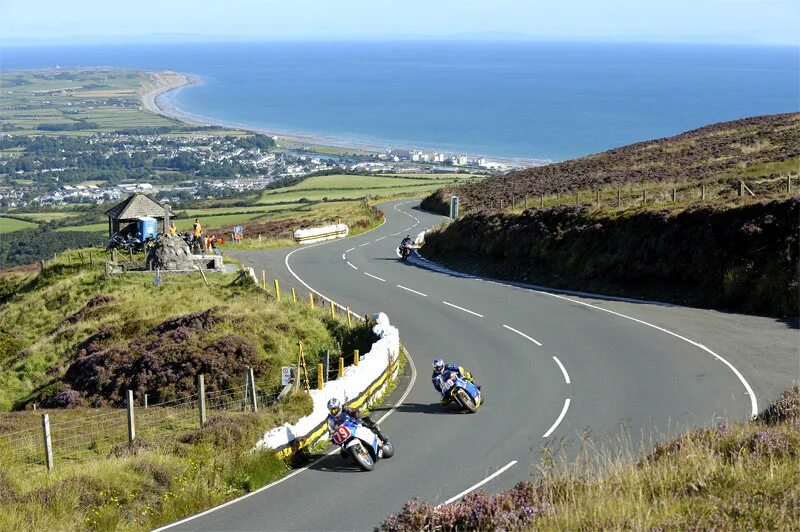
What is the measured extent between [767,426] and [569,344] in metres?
10.9

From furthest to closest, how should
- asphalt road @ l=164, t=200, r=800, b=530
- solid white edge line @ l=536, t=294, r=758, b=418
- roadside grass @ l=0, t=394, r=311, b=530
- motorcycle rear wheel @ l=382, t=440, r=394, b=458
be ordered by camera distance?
1. solid white edge line @ l=536, t=294, r=758, b=418
2. motorcycle rear wheel @ l=382, t=440, r=394, b=458
3. asphalt road @ l=164, t=200, r=800, b=530
4. roadside grass @ l=0, t=394, r=311, b=530

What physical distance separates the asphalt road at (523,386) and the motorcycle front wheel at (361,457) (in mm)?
128

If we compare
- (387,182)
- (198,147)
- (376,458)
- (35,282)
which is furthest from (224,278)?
(198,147)

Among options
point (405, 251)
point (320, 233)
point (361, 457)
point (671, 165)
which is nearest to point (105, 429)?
point (361, 457)

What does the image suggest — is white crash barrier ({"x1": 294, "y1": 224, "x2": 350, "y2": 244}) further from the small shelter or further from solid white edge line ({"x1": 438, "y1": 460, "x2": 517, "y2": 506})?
solid white edge line ({"x1": 438, "y1": 460, "x2": 517, "y2": 506})

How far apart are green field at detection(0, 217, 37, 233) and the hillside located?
42500 millimetres

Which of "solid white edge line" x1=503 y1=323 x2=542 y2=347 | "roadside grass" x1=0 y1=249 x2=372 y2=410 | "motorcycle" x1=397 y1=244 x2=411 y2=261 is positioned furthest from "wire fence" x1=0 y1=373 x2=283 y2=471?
"motorcycle" x1=397 y1=244 x2=411 y2=261

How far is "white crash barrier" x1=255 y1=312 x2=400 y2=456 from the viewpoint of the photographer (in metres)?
15.1

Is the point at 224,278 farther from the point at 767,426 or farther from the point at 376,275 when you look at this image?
the point at 767,426

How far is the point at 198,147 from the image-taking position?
180m

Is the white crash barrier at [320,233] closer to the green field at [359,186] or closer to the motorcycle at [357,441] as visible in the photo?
the green field at [359,186]

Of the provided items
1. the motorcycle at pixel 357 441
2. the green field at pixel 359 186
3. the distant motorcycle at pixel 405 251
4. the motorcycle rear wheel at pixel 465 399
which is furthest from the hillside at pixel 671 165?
the motorcycle at pixel 357 441

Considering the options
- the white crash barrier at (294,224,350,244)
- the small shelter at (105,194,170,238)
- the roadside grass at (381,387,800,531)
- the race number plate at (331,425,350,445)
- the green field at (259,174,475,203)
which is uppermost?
the roadside grass at (381,387,800,531)

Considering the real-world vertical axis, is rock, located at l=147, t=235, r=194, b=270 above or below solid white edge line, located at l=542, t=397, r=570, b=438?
below
